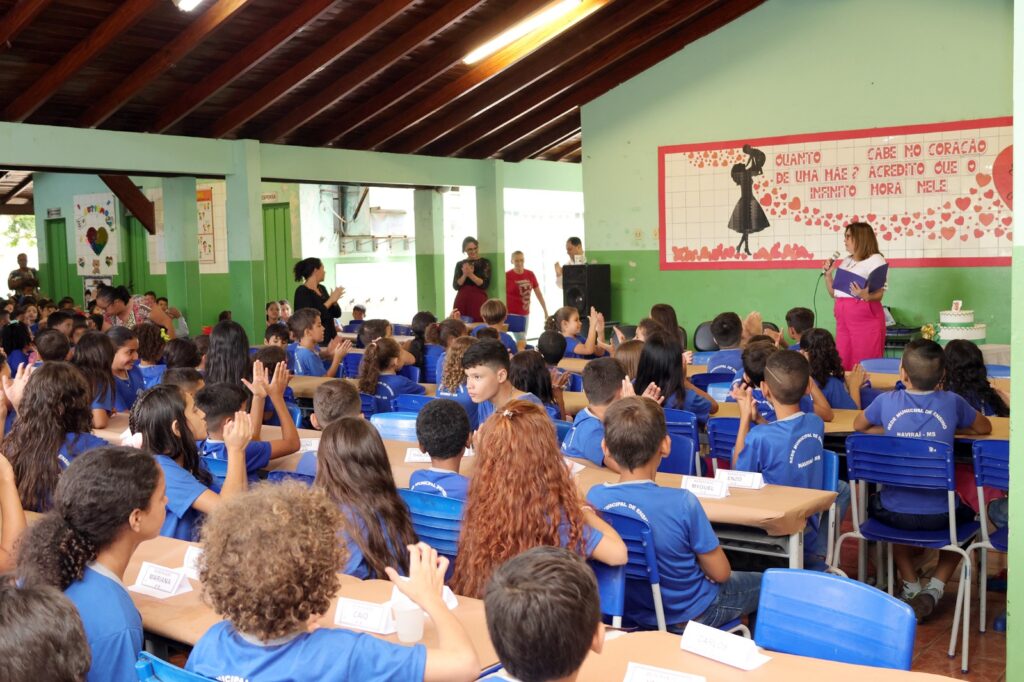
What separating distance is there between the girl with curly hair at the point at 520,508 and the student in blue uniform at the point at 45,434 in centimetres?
162

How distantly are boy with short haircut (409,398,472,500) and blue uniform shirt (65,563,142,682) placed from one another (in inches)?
50.2

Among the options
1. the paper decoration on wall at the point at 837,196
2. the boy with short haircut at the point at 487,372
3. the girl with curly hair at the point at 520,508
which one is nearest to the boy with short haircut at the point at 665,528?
the girl with curly hair at the point at 520,508

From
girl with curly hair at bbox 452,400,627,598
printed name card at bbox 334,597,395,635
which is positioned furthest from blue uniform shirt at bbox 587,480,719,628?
printed name card at bbox 334,597,395,635

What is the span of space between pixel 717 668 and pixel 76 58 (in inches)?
320

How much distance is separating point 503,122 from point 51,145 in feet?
17.4

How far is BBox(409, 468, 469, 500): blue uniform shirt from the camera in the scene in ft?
11.3

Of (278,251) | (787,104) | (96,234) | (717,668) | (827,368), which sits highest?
(787,104)

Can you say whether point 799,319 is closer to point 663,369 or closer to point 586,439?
point 663,369

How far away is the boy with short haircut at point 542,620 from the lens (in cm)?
175

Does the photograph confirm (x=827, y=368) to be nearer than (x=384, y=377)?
Yes

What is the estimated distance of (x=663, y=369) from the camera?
5273 millimetres

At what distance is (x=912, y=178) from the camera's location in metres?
10.1

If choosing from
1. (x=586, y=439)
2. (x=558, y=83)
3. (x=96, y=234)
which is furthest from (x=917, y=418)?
(x=96, y=234)

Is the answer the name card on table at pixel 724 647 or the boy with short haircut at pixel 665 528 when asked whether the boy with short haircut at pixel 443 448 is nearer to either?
→ the boy with short haircut at pixel 665 528
